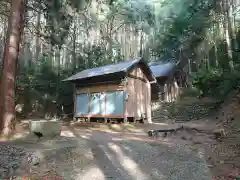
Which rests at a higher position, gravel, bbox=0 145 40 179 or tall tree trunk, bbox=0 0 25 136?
tall tree trunk, bbox=0 0 25 136

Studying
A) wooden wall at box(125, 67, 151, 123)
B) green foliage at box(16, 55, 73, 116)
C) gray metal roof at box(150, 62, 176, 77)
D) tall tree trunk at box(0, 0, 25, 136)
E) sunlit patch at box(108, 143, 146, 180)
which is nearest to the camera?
sunlit patch at box(108, 143, 146, 180)

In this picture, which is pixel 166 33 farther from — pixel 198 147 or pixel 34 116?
pixel 198 147

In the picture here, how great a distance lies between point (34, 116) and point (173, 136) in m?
15.9

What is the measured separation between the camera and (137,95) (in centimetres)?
1848

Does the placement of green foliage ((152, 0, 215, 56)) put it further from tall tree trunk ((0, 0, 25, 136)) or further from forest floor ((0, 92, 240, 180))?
tall tree trunk ((0, 0, 25, 136))

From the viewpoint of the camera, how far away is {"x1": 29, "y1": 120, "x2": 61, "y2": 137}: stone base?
9516mm

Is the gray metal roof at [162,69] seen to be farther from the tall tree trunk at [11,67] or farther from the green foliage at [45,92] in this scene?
the tall tree trunk at [11,67]

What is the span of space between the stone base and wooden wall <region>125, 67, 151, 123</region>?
757cm

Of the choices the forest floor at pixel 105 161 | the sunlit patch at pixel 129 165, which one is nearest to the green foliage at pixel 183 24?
the forest floor at pixel 105 161

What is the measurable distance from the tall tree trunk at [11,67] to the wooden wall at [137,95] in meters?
8.71

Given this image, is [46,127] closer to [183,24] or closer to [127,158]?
[127,158]

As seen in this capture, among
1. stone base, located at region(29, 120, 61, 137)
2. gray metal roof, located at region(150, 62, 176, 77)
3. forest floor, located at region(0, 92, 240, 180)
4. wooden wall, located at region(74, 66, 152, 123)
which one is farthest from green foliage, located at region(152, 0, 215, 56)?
stone base, located at region(29, 120, 61, 137)

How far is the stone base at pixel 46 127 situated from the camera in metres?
9.52

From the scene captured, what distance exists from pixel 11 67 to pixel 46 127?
2793mm
